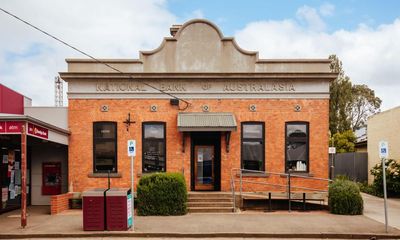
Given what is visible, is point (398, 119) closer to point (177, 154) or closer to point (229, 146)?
point (229, 146)

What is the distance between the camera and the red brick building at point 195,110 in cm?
1844

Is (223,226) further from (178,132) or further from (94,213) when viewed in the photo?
(178,132)

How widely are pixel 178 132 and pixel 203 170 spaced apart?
200 centimetres

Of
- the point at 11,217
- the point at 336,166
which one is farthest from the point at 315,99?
the point at 336,166

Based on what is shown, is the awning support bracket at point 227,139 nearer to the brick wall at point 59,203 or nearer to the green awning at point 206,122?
the green awning at point 206,122

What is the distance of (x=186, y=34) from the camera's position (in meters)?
18.6

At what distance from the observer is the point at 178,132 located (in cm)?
1850

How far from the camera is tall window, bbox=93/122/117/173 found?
18516 mm

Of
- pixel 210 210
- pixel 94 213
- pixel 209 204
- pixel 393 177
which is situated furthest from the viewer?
pixel 393 177

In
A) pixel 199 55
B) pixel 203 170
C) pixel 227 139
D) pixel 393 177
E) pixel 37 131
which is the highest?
pixel 199 55

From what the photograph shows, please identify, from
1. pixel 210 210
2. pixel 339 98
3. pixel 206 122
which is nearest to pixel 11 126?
pixel 206 122

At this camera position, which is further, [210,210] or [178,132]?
[178,132]

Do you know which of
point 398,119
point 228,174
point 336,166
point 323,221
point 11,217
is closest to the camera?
point 323,221

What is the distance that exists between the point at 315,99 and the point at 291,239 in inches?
318
